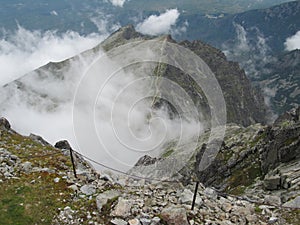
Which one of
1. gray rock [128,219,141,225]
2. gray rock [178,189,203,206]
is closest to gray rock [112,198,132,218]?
gray rock [128,219,141,225]

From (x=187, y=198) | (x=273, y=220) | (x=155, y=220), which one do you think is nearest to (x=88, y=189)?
(x=155, y=220)

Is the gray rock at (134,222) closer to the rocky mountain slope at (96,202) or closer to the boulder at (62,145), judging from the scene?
the rocky mountain slope at (96,202)

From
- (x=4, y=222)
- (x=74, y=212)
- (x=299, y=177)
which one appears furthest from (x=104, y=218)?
(x=299, y=177)

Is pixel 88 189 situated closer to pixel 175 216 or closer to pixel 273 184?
pixel 175 216

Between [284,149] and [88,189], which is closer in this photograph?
[88,189]

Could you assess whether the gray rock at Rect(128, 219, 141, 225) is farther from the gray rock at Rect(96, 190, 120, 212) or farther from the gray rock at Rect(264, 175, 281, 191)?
the gray rock at Rect(264, 175, 281, 191)
